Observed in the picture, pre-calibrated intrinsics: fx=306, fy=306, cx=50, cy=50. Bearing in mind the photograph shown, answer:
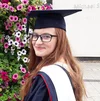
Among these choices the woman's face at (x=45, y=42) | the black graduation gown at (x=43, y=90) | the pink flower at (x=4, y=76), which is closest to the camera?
the black graduation gown at (x=43, y=90)

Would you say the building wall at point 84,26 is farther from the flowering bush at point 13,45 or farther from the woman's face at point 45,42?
the woman's face at point 45,42

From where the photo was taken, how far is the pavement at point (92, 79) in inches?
232

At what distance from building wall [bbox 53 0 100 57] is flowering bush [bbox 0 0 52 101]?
631cm

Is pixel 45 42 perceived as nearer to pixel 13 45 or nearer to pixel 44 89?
pixel 44 89

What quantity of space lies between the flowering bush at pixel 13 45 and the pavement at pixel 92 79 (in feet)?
6.48

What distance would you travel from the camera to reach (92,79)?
735 centimetres

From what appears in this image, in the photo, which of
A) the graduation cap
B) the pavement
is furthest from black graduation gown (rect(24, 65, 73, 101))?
the pavement

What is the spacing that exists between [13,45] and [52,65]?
54.6 inches

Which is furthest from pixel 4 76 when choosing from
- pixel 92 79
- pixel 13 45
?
pixel 92 79

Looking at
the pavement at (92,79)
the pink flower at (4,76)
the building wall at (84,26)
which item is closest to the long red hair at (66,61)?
the pink flower at (4,76)

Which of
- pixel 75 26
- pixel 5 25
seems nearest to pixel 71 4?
pixel 75 26

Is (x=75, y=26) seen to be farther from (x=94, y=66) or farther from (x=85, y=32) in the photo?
(x=94, y=66)

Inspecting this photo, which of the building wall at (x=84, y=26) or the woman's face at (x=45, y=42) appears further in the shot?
the building wall at (x=84, y=26)

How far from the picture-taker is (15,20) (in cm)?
307
